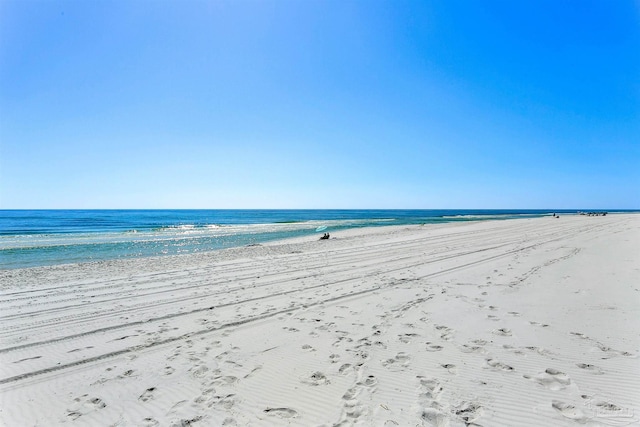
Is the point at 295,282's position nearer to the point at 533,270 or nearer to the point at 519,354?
the point at 519,354

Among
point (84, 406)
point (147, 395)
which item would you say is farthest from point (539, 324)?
point (84, 406)

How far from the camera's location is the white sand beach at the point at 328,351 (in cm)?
329

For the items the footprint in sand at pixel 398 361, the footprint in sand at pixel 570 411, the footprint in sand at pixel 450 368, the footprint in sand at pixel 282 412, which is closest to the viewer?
the footprint in sand at pixel 570 411

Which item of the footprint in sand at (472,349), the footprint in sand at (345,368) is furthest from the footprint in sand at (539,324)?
the footprint in sand at (345,368)

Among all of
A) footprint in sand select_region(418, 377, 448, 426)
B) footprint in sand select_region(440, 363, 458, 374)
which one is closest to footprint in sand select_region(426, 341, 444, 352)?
footprint in sand select_region(440, 363, 458, 374)

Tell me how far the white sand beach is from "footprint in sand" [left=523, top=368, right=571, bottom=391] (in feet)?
0.08

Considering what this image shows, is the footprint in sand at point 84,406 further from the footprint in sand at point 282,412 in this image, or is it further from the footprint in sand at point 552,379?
the footprint in sand at point 552,379

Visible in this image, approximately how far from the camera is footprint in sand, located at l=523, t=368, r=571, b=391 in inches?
142

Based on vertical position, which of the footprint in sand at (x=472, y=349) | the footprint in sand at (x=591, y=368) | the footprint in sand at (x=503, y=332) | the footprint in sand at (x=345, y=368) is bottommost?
the footprint in sand at (x=345, y=368)

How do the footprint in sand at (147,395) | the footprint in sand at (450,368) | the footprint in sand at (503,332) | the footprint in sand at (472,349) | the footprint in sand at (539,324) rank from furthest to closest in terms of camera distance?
the footprint in sand at (539,324), the footprint in sand at (503,332), the footprint in sand at (472,349), the footprint in sand at (450,368), the footprint in sand at (147,395)

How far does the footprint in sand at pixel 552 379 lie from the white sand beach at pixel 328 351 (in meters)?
0.02

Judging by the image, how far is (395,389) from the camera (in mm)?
3600

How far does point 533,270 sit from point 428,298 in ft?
16.5

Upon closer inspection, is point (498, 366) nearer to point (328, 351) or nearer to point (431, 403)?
point (431, 403)
